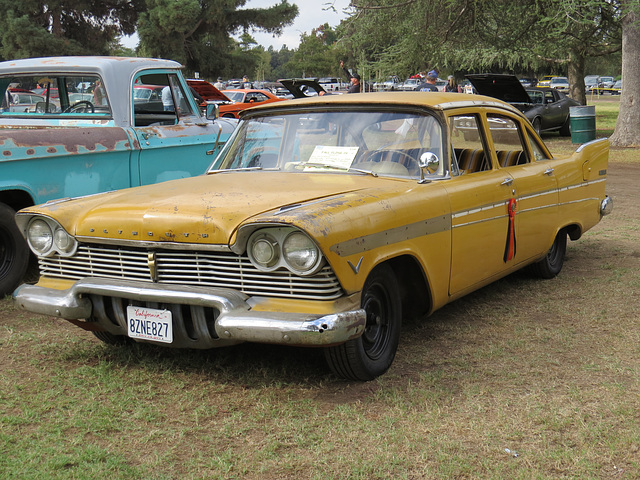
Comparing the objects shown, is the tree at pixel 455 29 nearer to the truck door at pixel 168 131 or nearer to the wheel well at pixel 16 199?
the truck door at pixel 168 131

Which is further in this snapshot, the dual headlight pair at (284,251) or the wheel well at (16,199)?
the wheel well at (16,199)

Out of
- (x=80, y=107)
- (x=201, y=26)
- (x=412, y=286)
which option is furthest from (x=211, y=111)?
(x=201, y=26)

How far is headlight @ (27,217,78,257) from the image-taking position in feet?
13.4

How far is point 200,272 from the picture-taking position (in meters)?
3.69

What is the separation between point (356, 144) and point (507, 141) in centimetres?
156

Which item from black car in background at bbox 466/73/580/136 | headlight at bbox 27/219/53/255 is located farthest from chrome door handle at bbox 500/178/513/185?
black car in background at bbox 466/73/580/136

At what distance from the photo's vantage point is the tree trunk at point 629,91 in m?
16.6

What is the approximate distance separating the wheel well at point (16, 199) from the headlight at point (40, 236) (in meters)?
1.68

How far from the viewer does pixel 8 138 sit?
217 inches

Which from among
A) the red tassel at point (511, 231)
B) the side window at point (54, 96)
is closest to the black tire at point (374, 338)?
the red tassel at point (511, 231)

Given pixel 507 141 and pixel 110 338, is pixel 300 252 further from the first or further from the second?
pixel 507 141

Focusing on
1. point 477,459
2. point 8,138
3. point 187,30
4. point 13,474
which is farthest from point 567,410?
point 187,30

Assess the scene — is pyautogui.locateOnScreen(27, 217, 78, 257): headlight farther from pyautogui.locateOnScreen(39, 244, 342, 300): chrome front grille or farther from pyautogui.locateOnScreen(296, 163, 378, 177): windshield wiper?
pyautogui.locateOnScreen(296, 163, 378, 177): windshield wiper

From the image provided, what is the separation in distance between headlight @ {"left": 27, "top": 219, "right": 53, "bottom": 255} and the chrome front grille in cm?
15
